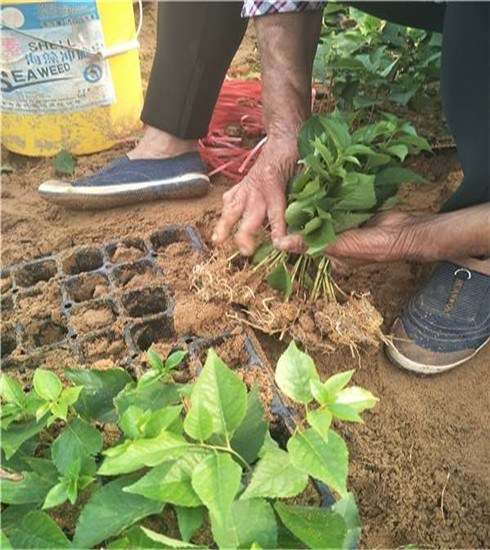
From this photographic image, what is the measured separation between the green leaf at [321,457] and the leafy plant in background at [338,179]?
530mm

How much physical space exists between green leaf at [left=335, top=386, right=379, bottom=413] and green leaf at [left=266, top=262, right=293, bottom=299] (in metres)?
0.59

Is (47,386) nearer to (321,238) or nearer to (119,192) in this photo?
(321,238)

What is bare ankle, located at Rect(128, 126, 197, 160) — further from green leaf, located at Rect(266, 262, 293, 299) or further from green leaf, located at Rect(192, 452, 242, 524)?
green leaf, located at Rect(192, 452, 242, 524)

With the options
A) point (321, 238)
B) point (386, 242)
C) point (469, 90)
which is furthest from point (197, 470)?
point (469, 90)

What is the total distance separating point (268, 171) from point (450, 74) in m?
0.46

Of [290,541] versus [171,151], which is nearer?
[290,541]

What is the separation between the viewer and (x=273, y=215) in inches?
54.6

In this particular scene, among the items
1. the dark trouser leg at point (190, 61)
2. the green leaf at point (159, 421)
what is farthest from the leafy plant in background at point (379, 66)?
the green leaf at point (159, 421)

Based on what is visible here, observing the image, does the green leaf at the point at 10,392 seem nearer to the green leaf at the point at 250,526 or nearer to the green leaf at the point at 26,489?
the green leaf at the point at 26,489

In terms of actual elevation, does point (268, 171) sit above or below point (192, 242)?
above

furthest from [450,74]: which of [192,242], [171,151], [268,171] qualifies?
[171,151]

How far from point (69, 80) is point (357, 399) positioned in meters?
1.61

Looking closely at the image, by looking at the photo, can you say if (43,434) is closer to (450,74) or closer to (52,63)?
(450,74)

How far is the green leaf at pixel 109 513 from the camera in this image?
780 millimetres
